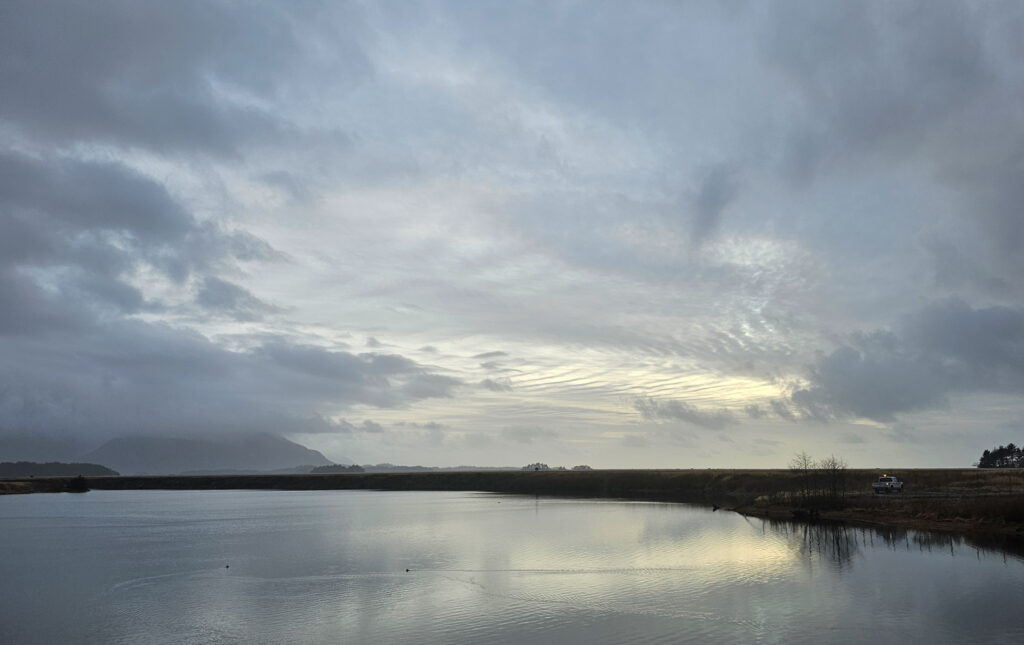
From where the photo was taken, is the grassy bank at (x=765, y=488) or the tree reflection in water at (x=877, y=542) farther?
the grassy bank at (x=765, y=488)

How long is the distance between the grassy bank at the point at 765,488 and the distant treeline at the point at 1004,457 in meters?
51.2

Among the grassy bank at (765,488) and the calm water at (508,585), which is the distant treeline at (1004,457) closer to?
the grassy bank at (765,488)

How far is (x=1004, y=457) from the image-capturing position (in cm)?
15462

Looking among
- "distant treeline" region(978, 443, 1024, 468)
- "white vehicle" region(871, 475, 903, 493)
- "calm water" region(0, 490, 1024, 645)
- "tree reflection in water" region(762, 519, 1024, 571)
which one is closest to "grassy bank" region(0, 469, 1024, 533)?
"white vehicle" region(871, 475, 903, 493)

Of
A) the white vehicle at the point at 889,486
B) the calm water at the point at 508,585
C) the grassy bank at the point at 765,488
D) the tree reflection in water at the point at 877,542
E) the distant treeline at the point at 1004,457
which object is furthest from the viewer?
the distant treeline at the point at 1004,457

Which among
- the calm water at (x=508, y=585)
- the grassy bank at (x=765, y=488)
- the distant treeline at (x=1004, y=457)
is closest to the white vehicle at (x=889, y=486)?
the grassy bank at (x=765, y=488)

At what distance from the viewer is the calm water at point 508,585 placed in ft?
90.2

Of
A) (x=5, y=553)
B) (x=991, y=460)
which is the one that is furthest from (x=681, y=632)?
Result: (x=991, y=460)

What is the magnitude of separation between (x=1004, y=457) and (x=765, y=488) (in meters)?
92.1

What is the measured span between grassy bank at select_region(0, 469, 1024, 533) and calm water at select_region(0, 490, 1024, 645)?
20.1 ft

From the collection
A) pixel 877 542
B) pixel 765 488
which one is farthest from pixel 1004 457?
pixel 877 542

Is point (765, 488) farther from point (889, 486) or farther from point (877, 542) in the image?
point (877, 542)

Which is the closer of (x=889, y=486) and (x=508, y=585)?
(x=508, y=585)

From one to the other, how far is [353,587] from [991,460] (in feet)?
568
